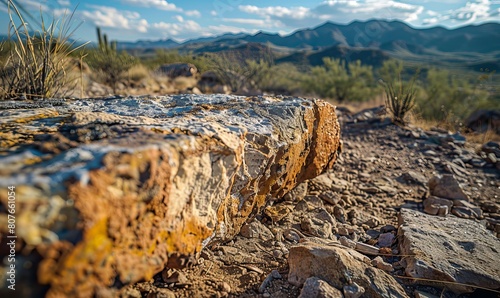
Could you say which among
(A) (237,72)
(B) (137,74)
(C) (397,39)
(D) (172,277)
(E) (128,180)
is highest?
(C) (397,39)

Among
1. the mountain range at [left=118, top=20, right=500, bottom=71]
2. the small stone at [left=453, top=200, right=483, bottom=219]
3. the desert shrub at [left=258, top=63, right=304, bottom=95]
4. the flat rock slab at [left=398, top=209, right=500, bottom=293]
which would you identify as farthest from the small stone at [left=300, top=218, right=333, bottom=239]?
the mountain range at [left=118, top=20, right=500, bottom=71]

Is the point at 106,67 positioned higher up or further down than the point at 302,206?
higher up

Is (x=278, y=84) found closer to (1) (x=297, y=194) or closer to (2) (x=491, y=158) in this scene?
(2) (x=491, y=158)

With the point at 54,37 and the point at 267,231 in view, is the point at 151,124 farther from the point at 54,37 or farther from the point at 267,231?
the point at 54,37

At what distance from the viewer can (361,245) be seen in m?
1.81

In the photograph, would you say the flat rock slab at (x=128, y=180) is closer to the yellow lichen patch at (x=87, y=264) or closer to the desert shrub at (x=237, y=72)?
the yellow lichen patch at (x=87, y=264)

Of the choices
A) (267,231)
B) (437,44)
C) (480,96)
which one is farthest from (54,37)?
(437,44)

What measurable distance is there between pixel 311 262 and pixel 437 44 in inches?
5030

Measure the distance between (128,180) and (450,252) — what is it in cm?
191

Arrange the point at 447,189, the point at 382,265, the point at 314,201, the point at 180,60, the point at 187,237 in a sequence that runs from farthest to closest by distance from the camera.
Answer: the point at 180,60
the point at 447,189
the point at 314,201
the point at 382,265
the point at 187,237

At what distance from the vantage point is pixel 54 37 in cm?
271

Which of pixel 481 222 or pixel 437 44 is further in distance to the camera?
pixel 437 44

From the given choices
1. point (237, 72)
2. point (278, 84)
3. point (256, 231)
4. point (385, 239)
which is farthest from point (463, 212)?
point (278, 84)

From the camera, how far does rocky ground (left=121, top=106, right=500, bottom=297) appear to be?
1.32 meters
